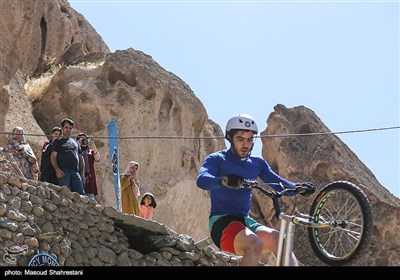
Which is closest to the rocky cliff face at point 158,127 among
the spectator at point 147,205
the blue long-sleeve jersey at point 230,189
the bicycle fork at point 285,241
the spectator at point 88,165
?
the spectator at point 147,205

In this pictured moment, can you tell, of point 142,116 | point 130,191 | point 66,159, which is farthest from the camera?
point 142,116

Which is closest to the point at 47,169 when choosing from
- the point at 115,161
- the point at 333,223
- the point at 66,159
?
the point at 66,159

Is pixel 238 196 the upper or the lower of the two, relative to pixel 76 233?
upper

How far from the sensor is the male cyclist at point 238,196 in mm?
6160

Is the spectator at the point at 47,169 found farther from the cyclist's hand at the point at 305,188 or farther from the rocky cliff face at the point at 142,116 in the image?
the rocky cliff face at the point at 142,116

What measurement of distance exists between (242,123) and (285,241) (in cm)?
120

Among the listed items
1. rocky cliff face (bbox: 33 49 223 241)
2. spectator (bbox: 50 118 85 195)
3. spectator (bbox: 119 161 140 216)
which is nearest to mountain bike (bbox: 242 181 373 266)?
spectator (bbox: 50 118 85 195)

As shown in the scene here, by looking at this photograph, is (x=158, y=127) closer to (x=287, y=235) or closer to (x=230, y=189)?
(x=230, y=189)

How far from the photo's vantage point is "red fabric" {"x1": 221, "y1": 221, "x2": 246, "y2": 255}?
6250mm

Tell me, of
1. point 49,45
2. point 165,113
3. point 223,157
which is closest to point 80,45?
point 49,45

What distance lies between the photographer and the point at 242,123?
6473 millimetres

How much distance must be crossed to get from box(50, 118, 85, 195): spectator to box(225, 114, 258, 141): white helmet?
4822 millimetres
